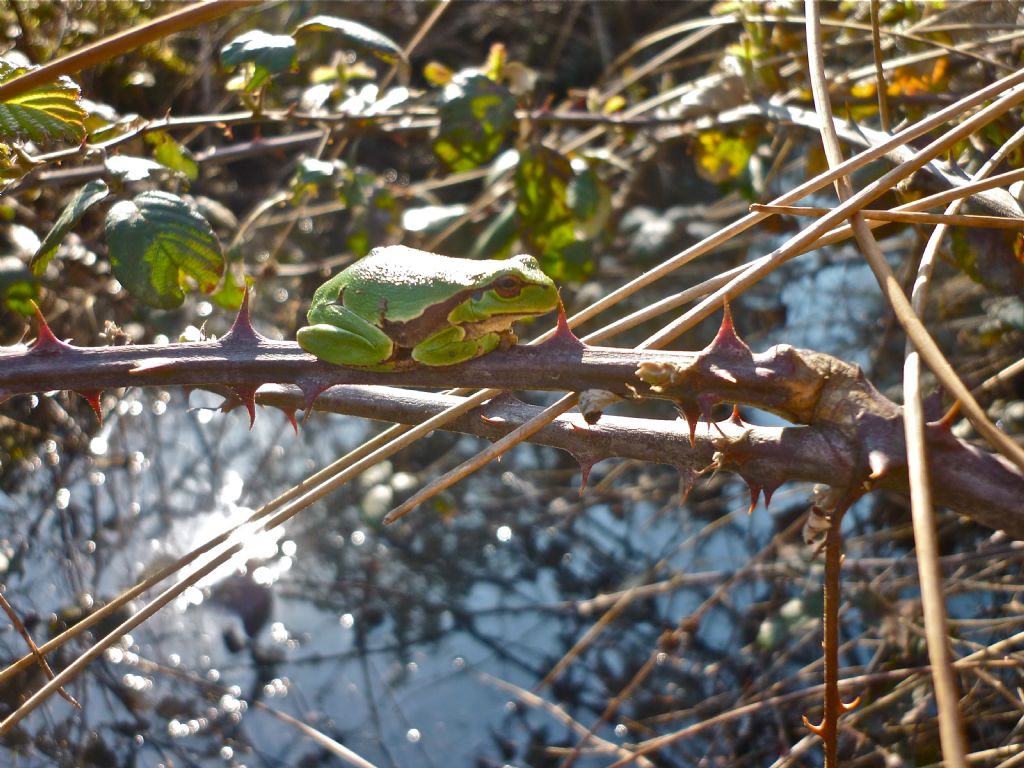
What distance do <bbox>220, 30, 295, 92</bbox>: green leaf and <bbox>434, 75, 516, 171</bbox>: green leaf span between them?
0.63 meters

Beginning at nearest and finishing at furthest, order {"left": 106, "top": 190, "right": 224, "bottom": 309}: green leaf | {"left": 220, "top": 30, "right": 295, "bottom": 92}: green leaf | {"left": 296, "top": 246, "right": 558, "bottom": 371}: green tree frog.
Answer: {"left": 296, "top": 246, "right": 558, "bottom": 371}: green tree frog → {"left": 106, "top": 190, "right": 224, "bottom": 309}: green leaf → {"left": 220, "top": 30, "right": 295, "bottom": 92}: green leaf

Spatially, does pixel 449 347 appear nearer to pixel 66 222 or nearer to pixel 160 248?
pixel 160 248

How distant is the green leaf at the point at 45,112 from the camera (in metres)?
1.69

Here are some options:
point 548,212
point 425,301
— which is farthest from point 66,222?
point 548,212

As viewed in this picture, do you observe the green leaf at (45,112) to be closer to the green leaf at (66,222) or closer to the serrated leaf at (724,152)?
the green leaf at (66,222)

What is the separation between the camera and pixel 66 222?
75.0 inches

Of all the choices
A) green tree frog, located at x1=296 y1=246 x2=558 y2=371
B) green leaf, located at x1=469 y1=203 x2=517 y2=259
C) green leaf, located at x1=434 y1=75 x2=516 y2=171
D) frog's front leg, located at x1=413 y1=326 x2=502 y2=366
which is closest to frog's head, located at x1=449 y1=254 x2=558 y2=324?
green tree frog, located at x1=296 y1=246 x2=558 y2=371

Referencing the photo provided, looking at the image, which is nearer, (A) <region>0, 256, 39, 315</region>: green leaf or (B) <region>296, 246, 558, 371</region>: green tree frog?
(B) <region>296, 246, 558, 371</region>: green tree frog

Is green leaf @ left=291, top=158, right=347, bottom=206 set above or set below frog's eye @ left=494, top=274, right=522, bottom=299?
above

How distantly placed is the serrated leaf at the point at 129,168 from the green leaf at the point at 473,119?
1041mm

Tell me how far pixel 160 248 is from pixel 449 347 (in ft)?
2.59

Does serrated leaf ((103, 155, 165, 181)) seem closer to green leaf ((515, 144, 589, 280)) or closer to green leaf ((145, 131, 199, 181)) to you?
green leaf ((145, 131, 199, 181))

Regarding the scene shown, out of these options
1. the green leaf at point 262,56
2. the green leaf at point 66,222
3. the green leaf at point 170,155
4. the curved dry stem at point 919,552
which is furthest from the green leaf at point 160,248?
the curved dry stem at point 919,552

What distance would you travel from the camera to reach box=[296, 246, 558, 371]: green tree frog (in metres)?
1.81
